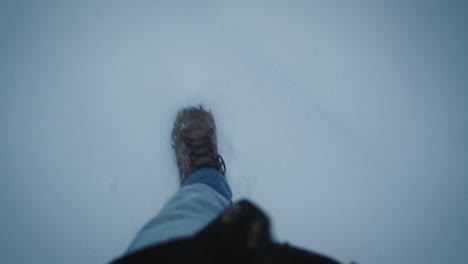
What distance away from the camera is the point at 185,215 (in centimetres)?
40

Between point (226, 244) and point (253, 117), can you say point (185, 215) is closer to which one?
point (226, 244)

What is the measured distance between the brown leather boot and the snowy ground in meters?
0.04

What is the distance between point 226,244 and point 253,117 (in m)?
0.64

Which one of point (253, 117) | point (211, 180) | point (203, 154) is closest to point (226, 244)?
point (211, 180)

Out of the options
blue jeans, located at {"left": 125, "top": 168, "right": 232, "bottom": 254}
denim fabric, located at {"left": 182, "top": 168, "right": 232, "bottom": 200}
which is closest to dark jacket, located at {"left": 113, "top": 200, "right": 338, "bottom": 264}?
blue jeans, located at {"left": 125, "top": 168, "right": 232, "bottom": 254}

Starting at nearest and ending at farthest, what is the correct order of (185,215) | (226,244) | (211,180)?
(226,244) < (185,215) < (211,180)

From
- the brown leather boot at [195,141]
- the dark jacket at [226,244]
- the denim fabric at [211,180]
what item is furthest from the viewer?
the brown leather boot at [195,141]

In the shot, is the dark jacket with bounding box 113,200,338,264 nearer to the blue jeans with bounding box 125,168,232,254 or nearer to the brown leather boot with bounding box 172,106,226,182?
the blue jeans with bounding box 125,168,232,254

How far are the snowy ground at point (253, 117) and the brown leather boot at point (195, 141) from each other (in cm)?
4

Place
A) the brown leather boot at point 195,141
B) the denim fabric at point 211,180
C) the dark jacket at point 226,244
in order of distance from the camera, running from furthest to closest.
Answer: the brown leather boot at point 195,141, the denim fabric at point 211,180, the dark jacket at point 226,244

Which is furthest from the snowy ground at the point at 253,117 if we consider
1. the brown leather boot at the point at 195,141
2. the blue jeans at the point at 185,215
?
the blue jeans at the point at 185,215

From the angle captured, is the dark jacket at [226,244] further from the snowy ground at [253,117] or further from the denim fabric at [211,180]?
the snowy ground at [253,117]

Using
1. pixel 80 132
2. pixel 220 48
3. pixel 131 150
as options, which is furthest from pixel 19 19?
pixel 220 48

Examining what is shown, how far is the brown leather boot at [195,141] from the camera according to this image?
2.41 ft
